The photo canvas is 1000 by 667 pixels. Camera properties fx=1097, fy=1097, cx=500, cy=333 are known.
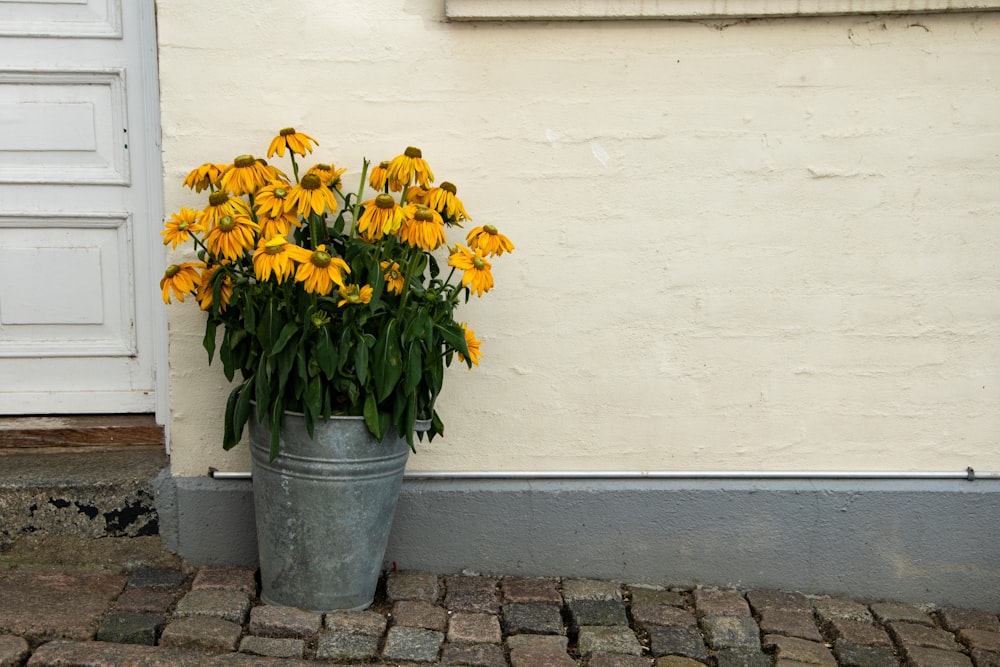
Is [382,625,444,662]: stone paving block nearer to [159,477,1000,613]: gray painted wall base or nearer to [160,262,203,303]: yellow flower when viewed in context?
[159,477,1000,613]: gray painted wall base

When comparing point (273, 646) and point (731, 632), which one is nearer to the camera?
point (273, 646)

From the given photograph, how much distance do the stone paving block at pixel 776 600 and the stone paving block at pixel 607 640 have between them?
20.0 inches

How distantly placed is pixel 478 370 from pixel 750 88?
128 centimetres

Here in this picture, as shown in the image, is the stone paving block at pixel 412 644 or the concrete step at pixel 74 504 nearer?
the stone paving block at pixel 412 644

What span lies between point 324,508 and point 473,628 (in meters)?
0.61

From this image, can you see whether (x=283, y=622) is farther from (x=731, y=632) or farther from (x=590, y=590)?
(x=731, y=632)

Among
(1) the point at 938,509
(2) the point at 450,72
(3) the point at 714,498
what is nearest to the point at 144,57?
(2) the point at 450,72

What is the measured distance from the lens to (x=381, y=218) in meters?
3.12

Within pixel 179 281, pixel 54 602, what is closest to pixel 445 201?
pixel 179 281

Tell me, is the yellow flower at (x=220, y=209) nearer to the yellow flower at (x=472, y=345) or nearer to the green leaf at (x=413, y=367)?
the green leaf at (x=413, y=367)

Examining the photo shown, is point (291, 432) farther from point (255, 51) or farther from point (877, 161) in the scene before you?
point (877, 161)

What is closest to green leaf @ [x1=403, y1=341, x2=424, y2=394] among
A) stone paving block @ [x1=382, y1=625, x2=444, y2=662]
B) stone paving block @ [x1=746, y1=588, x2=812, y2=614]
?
stone paving block @ [x1=382, y1=625, x2=444, y2=662]

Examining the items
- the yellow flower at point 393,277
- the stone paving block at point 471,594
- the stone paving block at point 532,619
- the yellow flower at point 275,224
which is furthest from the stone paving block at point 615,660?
the yellow flower at point 275,224

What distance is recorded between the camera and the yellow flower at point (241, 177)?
3.20 m
